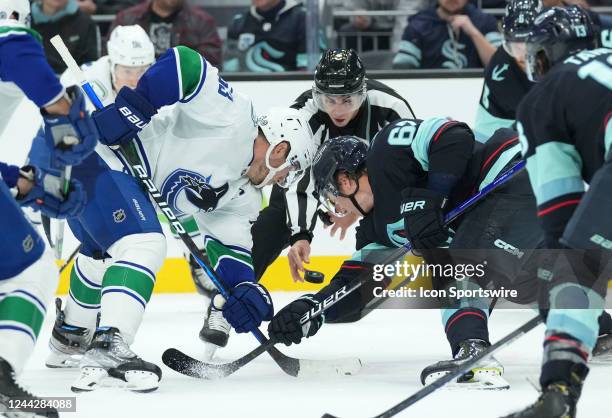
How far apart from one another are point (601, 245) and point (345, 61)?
2106 millimetres

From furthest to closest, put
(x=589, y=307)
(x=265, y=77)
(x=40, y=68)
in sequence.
→ (x=265, y=77), (x=40, y=68), (x=589, y=307)

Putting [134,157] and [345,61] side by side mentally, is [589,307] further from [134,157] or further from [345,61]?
[345,61]

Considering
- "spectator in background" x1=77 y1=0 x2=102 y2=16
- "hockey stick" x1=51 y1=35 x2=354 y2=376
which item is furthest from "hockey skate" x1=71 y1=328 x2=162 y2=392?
"spectator in background" x1=77 y1=0 x2=102 y2=16

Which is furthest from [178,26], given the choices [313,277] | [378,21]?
[313,277]

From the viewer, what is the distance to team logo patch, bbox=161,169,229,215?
407cm

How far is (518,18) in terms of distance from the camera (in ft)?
17.0

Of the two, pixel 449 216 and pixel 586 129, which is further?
pixel 449 216

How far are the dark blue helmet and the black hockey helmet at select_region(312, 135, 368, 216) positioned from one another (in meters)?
1.49

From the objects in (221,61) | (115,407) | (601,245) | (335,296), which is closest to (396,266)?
(335,296)

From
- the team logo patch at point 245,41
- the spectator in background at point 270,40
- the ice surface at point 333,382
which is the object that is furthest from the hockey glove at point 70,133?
the team logo patch at point 245,41

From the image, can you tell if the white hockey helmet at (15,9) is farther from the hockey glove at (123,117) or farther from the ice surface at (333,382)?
the ice surface at (333,382)

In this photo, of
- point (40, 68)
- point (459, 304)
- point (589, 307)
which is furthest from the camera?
point (459, 304)

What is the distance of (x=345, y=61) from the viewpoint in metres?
4.72

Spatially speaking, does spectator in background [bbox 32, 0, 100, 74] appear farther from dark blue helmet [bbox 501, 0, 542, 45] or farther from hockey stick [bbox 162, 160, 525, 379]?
hockey stick [bbox 162, 160, 525, 379]
